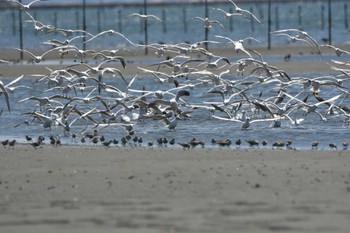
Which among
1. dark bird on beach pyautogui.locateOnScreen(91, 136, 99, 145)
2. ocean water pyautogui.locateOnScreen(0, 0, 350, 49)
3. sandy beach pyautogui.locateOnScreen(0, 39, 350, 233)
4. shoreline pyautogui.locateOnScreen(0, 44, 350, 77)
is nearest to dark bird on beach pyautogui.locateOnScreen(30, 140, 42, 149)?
sandy beach pyautogui.locateOnScreen(0, 39, 350, 233)

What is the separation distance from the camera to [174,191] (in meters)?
15.1

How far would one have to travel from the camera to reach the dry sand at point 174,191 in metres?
13.1

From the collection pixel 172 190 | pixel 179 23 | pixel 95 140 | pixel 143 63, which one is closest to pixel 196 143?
pixel 95 140

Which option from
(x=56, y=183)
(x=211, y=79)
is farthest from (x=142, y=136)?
(x=56, y=183)

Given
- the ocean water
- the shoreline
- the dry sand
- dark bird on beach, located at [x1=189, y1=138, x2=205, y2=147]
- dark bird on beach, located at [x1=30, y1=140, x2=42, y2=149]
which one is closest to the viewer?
the dry sand

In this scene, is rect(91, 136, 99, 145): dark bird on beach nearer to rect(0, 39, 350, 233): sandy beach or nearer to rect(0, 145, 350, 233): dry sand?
rect(0, 39, 350, 233): sandy beach

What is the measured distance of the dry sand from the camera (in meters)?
13.1

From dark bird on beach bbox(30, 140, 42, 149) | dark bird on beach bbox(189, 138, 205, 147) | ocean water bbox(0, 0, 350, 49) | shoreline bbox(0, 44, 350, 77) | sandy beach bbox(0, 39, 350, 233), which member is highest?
ocean water bbox(0, 0, 350, 49)

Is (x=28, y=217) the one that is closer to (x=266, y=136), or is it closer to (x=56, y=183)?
(x=56, y=183)

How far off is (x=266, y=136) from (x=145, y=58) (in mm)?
28898

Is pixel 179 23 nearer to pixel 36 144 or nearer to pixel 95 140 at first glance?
pixel 95 140

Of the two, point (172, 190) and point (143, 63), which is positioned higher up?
point (143, 63)

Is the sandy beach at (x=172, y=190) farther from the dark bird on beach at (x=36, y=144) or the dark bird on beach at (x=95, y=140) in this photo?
the dark bird on beach at (x=95, y=140)

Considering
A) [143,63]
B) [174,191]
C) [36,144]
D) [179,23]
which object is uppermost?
[179,23]
